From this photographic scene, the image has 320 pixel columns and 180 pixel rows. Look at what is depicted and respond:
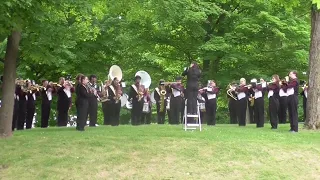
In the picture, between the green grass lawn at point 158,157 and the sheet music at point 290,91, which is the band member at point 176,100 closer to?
the sheet music at point 290,91

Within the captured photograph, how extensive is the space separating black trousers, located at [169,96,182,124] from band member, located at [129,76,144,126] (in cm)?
160

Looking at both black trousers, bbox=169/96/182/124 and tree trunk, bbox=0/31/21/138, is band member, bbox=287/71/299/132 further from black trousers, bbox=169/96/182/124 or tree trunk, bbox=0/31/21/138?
tree trunk, bbox=0/31/21/138

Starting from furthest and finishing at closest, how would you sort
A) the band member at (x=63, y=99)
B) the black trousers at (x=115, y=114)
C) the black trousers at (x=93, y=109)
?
the black trousers at (x=115, y=114) → the band member at (x=63, y=99) → the black trousers at (x=93, y=109)

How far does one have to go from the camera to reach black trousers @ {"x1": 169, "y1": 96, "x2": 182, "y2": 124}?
71.0ft

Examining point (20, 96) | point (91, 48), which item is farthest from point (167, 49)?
point (20, 96)

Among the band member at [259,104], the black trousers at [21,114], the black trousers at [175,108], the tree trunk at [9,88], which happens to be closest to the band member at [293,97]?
the band member at [259,104]

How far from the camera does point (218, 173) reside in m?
11.5

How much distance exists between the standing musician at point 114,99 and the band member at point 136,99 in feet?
1.98

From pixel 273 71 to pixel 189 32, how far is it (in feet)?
15.9

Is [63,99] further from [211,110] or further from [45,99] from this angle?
[211,110]

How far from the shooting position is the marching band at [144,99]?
55.5 ft

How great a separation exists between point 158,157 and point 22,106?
8509 millimetres

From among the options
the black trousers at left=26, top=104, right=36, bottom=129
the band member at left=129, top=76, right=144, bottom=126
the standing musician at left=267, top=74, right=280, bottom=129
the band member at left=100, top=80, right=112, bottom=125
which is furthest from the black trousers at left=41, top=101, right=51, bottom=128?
the standing musician at left=267, top=74, right=280, bottom=129

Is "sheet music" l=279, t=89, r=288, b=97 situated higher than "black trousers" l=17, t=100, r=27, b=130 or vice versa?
"sheet music" l=279, t=89, r=288, b=97
